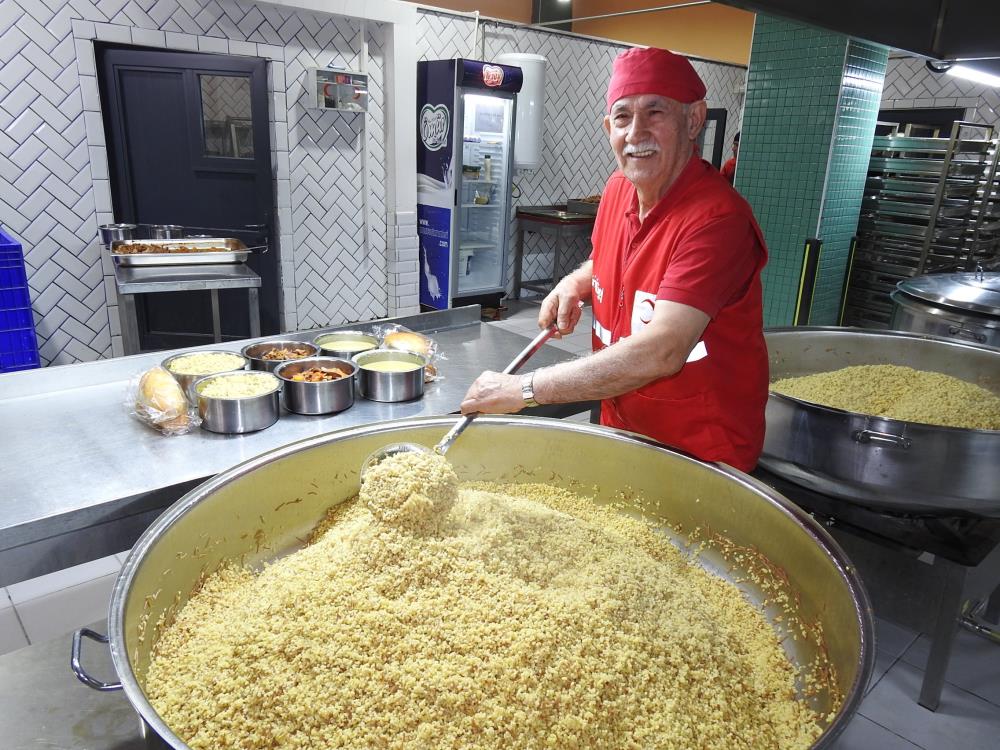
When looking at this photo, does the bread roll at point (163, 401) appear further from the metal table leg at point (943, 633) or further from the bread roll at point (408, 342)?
the metal table leg at point (943, 633)

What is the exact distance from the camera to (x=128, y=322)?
3996 millimetres

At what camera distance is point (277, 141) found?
17.4 feet

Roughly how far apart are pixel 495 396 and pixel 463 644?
1.96ft

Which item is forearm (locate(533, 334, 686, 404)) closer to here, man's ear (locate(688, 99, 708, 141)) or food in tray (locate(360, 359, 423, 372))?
man's ear (locate(688, 99, 708, 141))

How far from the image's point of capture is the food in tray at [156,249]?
4.18 m

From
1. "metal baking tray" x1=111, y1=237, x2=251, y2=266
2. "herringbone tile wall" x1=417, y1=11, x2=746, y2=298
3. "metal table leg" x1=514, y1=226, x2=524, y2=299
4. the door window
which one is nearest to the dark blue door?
the door window

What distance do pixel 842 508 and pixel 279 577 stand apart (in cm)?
157

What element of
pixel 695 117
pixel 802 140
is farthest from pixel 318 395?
pixel 802 140

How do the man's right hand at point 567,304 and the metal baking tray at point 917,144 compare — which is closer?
the man's right hand at point 567,304

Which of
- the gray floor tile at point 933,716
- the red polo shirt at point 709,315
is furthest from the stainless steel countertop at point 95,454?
the gray floor tile at point 933,716

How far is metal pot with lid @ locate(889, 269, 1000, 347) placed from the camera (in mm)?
2881

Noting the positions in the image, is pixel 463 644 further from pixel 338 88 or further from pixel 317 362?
pixel 338 88

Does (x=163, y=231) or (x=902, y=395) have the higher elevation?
(x=163, y=231)

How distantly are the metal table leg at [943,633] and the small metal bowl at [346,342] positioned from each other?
1.83m
